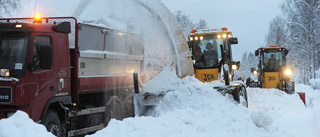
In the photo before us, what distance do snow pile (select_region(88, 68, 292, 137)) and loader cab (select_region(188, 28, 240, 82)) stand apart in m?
1.75

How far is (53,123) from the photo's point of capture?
20.5 feet

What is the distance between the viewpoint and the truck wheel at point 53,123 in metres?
6.04

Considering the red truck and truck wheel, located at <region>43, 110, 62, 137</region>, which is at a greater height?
the red truck

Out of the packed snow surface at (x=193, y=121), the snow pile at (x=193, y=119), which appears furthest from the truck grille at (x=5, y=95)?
→ the snow pile at (x=193, y=119)

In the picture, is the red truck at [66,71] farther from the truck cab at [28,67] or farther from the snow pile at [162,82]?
the snow pile at [162,82]

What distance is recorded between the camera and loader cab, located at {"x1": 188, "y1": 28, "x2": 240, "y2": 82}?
36.2ft

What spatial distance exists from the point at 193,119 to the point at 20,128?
3.62 m

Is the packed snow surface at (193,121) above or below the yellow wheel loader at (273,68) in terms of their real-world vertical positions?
below

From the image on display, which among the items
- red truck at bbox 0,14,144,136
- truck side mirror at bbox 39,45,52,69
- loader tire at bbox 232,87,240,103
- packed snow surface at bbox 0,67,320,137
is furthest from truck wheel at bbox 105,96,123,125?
loader tire at bbox 232,87,240,103

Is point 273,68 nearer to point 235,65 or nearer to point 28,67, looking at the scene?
point 235,65

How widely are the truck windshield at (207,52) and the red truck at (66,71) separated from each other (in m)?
2.69

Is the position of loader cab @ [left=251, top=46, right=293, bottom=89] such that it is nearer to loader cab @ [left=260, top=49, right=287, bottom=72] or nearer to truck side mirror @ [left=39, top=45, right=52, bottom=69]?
loader cab @ [left=260, top=49, right=287, bottom=72]

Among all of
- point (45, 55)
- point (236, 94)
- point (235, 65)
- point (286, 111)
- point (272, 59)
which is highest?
point (272, 59)

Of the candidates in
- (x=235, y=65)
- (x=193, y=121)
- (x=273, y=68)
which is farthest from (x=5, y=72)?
(x=273, y=68)
